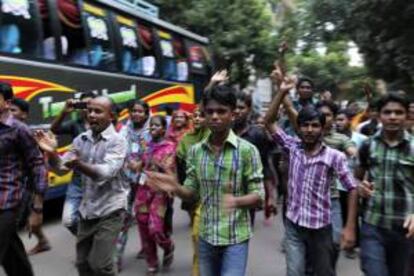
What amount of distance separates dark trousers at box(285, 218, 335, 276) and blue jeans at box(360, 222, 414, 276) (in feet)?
A: 1.37

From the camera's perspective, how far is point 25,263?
4746mm

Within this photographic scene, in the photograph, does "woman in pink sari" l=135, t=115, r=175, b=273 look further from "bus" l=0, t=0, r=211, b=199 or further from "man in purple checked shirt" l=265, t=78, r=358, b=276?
"bus" l=0, t=0, r=211, b=199

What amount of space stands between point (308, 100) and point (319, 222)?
292 centimetres

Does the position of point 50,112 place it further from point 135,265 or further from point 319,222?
point 319,222

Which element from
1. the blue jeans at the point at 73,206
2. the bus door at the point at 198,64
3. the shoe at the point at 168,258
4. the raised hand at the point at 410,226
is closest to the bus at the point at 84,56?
the bus door at the point at 198,64

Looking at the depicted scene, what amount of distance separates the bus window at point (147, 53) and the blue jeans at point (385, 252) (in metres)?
7.51

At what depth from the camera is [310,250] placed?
472cm

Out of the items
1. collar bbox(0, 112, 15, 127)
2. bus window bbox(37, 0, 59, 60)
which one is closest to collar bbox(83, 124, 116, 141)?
collar bbox(0, 112, 15, 127)

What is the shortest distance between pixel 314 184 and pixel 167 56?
326 inches

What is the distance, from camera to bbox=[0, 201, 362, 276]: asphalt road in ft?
21.1

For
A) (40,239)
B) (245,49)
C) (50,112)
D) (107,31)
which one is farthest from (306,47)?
(40,239)

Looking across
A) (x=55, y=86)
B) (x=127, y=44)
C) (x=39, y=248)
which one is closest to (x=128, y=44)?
(x=127, y=44)

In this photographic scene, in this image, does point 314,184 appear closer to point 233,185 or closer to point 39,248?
point 233,185

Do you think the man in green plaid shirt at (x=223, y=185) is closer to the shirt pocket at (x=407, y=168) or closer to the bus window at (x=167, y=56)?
the shirt pocket at (x=407, y=168)
